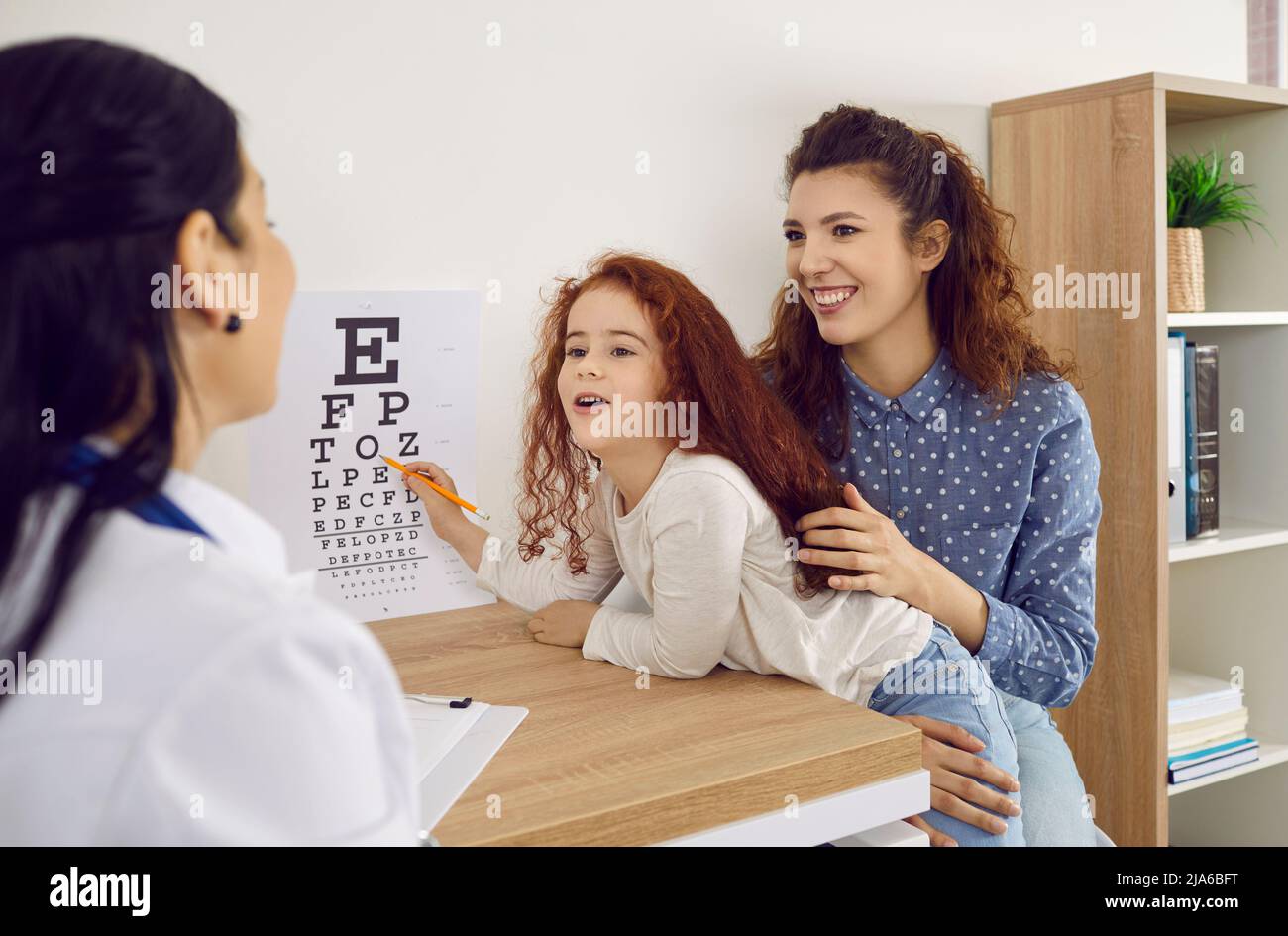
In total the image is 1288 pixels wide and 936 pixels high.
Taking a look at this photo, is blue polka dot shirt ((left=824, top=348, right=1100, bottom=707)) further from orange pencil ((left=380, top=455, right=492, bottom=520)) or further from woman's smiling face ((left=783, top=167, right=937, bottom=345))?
orange pencil ((left=380, top=455, right=492, bottom=520))

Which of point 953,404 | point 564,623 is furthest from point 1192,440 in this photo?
point 564,623

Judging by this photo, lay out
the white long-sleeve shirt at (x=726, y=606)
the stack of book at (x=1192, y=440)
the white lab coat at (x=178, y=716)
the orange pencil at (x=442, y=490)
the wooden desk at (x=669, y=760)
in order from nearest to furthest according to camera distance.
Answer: the white lab coat at (x=178, y=716) < the wooden desk at (x=669, y=760) < the white long-sleeve shirt at (x=726, y=606) < the orange pencil at (x=442, y=490) < the stack of book at (x=1192, y=440)

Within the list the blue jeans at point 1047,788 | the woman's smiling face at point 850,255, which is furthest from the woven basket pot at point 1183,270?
the blue jeans at point 1047,788

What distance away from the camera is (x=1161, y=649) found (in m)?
1.69

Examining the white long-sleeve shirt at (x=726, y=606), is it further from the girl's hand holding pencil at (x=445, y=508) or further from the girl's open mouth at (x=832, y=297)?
the girl's open mouth at (x=832, y=297)

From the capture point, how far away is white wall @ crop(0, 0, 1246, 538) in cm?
129

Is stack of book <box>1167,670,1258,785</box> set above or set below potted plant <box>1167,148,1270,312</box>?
below

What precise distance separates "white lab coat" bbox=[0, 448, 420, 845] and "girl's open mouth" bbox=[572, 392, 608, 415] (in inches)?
25.6

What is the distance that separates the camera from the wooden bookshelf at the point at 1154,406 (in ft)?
5.49

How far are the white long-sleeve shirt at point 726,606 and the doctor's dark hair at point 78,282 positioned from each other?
638 mm

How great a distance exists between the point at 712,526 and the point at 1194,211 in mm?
1308

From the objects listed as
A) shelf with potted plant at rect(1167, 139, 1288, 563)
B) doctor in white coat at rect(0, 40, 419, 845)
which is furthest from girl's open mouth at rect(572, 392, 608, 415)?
shelf with potted plant at rect(1167, 139, 1288, 563)
